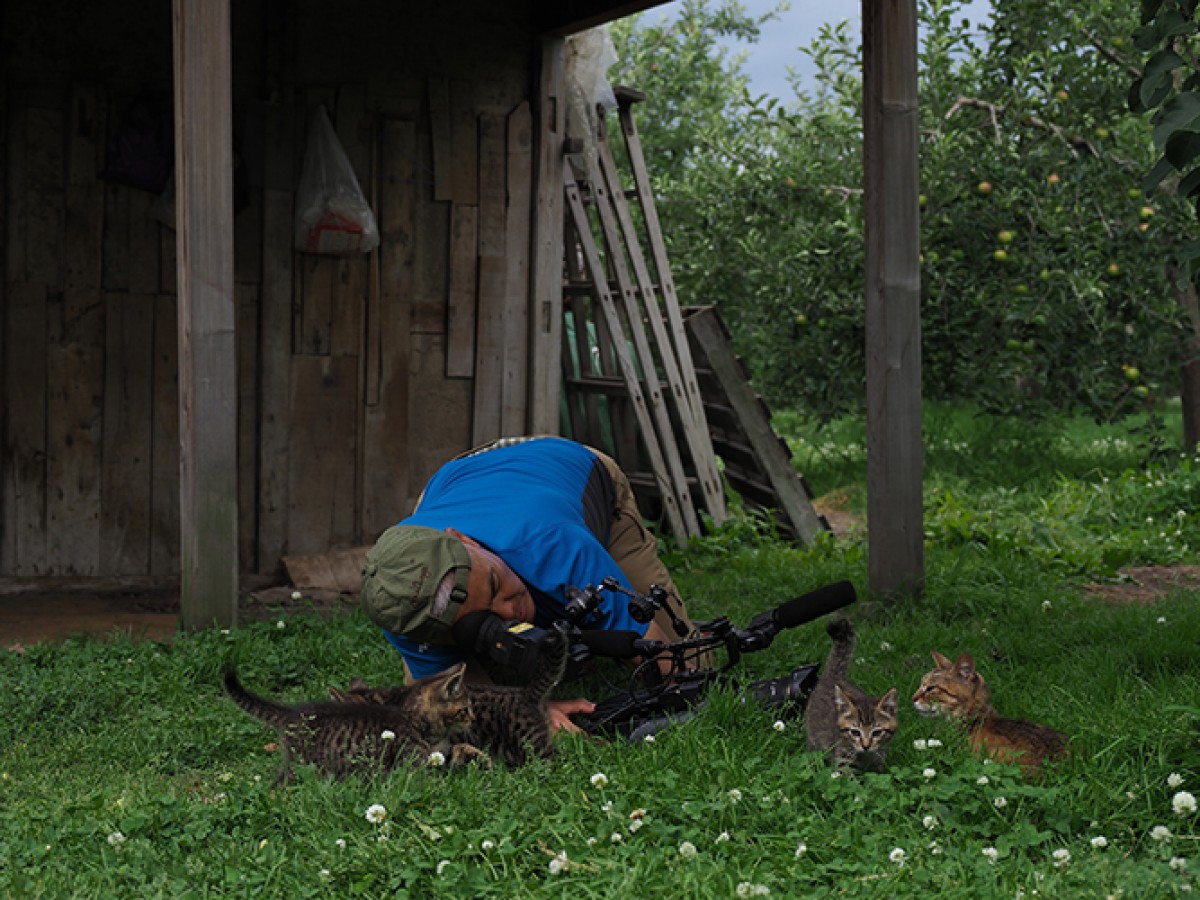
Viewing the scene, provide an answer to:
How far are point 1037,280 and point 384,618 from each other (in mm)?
7896

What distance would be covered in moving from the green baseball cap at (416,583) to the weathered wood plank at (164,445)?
4.30m

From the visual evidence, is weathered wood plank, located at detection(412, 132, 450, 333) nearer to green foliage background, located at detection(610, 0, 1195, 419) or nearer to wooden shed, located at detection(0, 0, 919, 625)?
wooden shed, located at detection(0, 0, 919, 625)

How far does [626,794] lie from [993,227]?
844cm

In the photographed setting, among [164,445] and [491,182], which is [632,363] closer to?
[491,182]

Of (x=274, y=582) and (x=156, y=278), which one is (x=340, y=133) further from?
(x=274, y=582)

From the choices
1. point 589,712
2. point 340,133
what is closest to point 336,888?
point 589,712

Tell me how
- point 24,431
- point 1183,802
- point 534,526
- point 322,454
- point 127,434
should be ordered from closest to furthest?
point 1183,802 → point 534,526 → point 24,431 → point 127,434 → point 322,454

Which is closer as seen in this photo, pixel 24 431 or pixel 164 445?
pixel 24 431

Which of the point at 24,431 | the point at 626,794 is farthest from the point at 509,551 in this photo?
the point at 24,431

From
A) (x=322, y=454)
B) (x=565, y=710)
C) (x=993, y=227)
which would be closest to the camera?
(x=565, y=710)

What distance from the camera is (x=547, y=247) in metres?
9.13

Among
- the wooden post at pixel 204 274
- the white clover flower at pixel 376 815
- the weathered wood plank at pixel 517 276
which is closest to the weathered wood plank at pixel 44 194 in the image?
the wooden post at pixel 204 274

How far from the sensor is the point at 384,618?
444cm

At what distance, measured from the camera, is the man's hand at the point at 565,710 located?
4484 millimetres
